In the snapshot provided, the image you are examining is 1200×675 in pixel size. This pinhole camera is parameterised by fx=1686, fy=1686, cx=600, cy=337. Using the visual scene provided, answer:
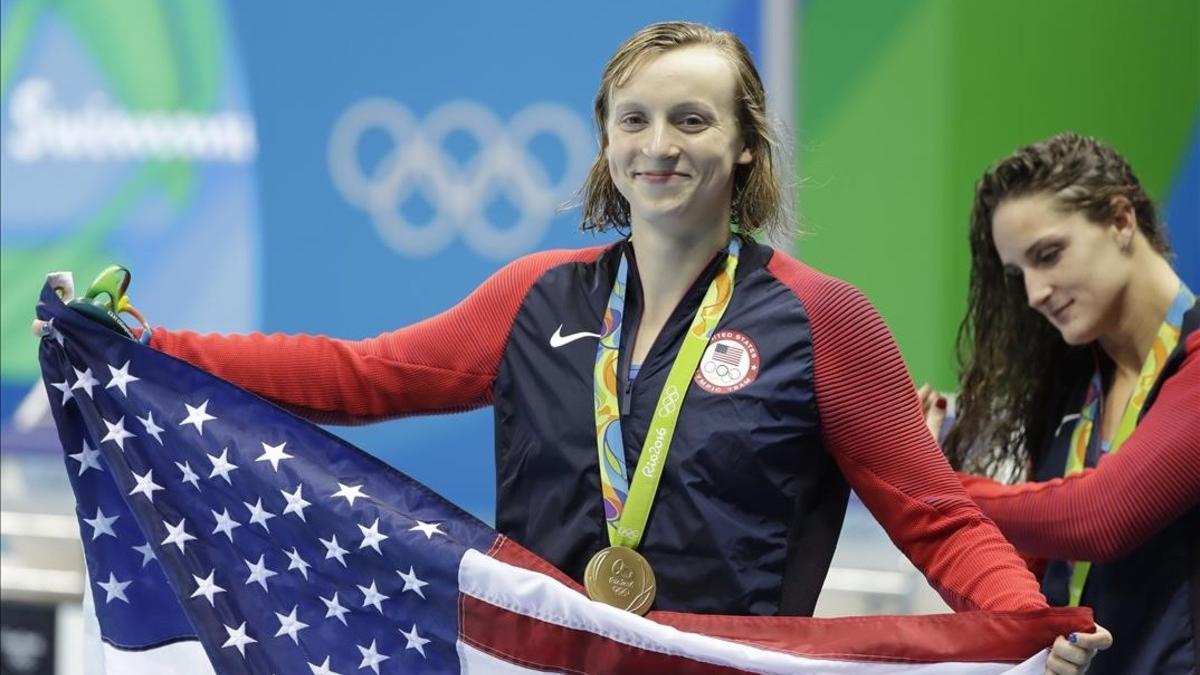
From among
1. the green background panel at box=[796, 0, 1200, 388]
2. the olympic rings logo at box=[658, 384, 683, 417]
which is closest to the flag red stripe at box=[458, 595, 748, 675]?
the olympic rings logo at box=[658, 384, 683, 417]

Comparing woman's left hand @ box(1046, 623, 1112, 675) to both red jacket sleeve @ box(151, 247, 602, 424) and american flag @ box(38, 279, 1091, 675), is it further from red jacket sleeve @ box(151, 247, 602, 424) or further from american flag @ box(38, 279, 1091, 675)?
red jacket sleeve @ box(151, 247, 602, 424)

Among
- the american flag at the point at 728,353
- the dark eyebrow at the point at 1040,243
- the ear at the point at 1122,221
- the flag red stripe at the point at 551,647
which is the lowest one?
the flag red stripe at the point at 551,647

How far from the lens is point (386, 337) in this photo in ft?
8.29

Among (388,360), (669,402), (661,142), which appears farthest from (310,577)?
(661,142)

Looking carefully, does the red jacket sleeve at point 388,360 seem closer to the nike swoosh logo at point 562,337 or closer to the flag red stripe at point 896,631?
the nike swoosh logo at point 562,337

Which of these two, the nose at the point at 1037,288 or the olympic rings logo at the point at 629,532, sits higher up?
the nose at the point at 1037,288

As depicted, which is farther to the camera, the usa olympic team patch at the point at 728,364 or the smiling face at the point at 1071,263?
the smiling face at the point at 1071,263

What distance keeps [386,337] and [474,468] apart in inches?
119

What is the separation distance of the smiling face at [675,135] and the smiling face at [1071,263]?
0.81 m

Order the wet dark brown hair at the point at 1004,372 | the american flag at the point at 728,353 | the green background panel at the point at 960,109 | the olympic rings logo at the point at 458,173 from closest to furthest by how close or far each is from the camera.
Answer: the american flag at the point at 728,353
the wet dark brown hair at the point at 1004,372
the green background panel at the point at 960,109
the olympic rings logo at the point at 458,173

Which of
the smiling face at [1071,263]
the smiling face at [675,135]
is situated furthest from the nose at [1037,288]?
the smiling face at [675,135]

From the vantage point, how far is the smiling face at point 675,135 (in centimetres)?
231

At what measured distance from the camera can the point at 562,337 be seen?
7.76 feet

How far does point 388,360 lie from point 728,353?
0.52 m
